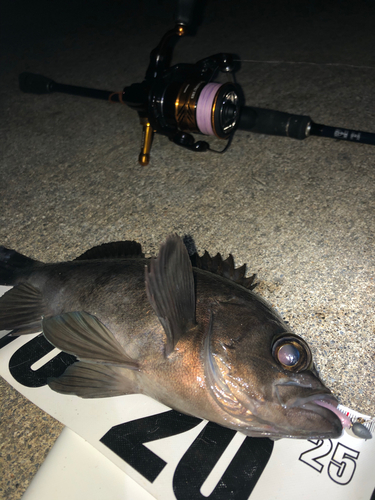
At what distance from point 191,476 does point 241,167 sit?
168 cm

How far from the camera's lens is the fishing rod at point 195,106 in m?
1.89

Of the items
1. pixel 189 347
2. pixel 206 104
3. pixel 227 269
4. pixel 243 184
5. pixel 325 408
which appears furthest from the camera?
pixel 243 184

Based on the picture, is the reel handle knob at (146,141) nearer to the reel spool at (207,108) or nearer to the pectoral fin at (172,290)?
the reel spool at (207,108)

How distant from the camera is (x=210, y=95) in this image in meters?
1.86

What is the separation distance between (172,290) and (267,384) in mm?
399

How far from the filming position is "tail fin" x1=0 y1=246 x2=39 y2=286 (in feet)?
5.16

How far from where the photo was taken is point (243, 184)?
2.10 m


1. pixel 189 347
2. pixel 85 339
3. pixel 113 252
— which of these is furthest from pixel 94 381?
pixel 113 252

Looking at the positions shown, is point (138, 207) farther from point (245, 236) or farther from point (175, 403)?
point (175, 403)

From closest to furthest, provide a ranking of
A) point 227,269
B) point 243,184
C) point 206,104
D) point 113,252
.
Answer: point 227,269 → point 113,252 → point 206,104 → point 243,184

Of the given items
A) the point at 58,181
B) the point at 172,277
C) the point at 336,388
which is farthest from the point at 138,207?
the point at 336,388

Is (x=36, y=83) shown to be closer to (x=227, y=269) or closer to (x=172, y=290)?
(x=227, y=269)

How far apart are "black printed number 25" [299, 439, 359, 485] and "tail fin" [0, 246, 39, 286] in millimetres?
1337

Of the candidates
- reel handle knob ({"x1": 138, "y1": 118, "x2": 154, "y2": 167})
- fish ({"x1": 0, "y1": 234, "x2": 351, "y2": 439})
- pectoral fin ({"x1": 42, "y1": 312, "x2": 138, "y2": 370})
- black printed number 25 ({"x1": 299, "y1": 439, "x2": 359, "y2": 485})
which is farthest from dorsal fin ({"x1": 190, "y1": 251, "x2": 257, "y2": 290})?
reel handle knob ({"x1": 138, "y1": 118, "x2": 154, "y2": 167})
